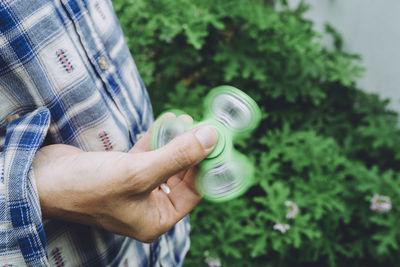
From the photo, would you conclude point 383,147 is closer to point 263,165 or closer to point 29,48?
point 263,165

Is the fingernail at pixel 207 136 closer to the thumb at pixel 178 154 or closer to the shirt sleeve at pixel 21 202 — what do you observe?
the thumb at pixel 178 154

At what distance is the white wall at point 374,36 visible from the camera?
2.68 m

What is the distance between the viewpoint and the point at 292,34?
7.95ft

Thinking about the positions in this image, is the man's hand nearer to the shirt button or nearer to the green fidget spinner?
the green fidget spinner

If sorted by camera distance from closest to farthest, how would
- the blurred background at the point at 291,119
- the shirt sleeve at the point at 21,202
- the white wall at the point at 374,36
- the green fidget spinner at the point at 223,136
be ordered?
the shirt sleeve at the point at 21,202 < the green fidget spinner at the point at 223,136 < the blurred background at the point at 291,119 < the white wall at the point at 374,36

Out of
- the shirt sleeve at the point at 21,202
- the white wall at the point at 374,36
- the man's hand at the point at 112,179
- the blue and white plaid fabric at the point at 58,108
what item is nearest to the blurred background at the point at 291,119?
the white wall at the point at 374,36

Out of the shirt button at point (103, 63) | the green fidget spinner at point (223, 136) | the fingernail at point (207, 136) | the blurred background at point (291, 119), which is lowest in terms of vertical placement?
the blurred background at point (291, 119)

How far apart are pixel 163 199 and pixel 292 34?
1872 mm

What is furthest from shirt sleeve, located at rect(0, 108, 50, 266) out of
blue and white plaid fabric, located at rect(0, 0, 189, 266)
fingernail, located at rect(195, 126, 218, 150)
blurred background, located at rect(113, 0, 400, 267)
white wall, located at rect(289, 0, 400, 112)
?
white wall, located at rect(289, 0, 400, 112)

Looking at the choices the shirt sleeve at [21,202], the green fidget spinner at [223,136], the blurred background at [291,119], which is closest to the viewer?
the shirt sleeve at [21,202]

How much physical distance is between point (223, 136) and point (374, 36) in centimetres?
251

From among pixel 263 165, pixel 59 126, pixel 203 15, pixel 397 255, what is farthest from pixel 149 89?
pixel 397 255

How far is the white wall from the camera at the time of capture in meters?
2.68

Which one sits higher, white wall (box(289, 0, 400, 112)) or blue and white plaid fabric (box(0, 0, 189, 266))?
blue and white plaid fabric (box(0, 0, 189, 266))
